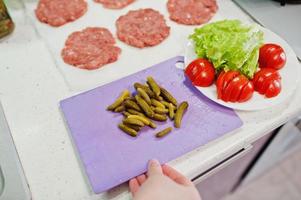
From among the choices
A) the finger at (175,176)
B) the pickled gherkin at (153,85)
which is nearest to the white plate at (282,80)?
the pickled gherkin at (153,85)

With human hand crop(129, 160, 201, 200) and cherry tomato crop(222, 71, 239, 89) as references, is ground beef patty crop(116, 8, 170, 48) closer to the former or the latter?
cherry tomato crop(222, 71, 239, 89)

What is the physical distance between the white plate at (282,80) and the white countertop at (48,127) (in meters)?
0.03

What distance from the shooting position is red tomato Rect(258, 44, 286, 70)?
0.88m

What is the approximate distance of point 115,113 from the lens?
2.60 ft

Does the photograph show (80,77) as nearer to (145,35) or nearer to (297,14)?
(145,35)

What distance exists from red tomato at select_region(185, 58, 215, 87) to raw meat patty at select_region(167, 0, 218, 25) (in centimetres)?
24

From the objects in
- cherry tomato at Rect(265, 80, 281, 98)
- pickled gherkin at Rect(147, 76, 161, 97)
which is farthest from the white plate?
pickled gherkin at Rect(147, 76, 161, 97)

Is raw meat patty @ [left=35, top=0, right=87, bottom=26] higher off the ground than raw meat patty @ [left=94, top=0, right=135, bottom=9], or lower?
lower

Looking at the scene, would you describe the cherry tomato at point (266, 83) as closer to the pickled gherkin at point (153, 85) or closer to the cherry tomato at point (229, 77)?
the cherry tomato at point (229, 77)

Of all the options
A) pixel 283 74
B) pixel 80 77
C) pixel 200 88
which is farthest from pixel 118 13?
pixel 283 74

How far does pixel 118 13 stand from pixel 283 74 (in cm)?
58

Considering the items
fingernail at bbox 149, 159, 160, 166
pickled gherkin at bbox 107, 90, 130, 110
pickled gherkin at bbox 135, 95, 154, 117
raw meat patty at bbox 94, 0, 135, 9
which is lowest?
fingernail at bbox 149, 159, 160, 166

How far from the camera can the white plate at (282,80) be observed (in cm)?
82

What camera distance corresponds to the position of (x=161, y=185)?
643mm
